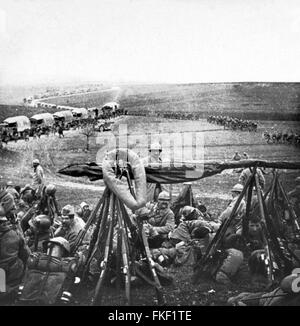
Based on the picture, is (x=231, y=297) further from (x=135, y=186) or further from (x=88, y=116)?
(x=88, y=116)

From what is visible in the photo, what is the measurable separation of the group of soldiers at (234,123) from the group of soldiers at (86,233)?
0.59 metres

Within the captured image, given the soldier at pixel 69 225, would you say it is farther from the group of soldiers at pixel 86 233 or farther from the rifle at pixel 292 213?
the rifle at pixel 292 213

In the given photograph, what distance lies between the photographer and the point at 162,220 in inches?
244

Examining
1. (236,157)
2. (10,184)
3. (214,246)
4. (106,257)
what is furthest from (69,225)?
(236,157)

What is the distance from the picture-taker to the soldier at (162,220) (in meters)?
6.13

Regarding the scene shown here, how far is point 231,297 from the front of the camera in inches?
237

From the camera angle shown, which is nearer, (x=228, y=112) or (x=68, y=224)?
(x=68, y=224)

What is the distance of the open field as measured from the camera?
6.05m

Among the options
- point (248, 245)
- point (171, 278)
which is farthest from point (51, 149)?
point (248, 245)

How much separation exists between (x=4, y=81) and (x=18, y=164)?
0.94 m

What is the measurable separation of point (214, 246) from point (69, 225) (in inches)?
63.1

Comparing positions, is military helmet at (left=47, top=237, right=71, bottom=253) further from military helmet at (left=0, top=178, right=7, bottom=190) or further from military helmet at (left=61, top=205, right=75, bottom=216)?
military helmet at (left=0, top=178, right=7, bottom=190)

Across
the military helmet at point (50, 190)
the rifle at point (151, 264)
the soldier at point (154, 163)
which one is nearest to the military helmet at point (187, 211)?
the soldier at point (154, 163)
